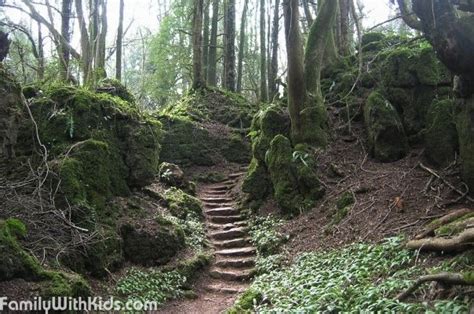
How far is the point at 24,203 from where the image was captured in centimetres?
674

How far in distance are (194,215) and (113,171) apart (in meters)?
2.73

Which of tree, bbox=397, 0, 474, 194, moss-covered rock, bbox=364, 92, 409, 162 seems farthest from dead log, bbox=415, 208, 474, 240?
moss-covered rock, bbox=364, 92, 409, 162

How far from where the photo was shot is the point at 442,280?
4.42 meters

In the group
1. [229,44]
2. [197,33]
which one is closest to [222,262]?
[197,33]

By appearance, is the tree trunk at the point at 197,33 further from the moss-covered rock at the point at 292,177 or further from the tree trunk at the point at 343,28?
the moss-covered rock at the point at 292,177

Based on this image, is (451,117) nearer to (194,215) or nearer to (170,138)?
(194,215)

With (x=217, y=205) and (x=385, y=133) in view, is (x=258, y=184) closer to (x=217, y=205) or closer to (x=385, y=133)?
(x=217, y=205)

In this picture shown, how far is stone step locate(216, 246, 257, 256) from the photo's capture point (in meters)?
9.49

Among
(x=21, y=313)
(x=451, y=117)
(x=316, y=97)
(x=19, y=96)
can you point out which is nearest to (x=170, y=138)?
(x=316, y=97)

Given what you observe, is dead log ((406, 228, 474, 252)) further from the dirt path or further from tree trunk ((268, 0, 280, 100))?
tree trunk ((268, 0, 280, 100))

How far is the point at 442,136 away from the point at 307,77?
12.4ft

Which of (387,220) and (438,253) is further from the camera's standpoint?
(387,220)

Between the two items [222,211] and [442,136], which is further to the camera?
[222,211]

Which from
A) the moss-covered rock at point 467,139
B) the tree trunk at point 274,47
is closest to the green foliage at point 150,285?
the moss-covered rock at point 467,139
